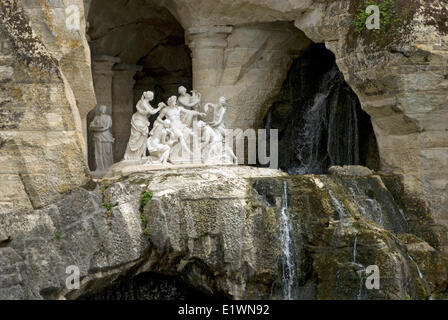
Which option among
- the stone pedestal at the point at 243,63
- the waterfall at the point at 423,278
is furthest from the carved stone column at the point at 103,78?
the waterfall at the point at 423,278

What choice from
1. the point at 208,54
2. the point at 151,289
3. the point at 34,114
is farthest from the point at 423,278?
the point at 208,54

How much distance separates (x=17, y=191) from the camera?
14094 mm

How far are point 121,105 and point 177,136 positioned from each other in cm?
440

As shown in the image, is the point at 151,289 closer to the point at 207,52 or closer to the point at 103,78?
the point at 207,52

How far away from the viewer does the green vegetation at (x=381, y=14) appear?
16156mm

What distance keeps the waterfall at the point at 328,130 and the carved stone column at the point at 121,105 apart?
366cm

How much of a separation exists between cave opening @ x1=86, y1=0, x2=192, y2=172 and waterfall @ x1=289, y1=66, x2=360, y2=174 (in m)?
3.48

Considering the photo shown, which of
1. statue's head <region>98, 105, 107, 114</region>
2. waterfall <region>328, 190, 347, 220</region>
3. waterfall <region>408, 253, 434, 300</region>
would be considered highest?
statue's head <region>98, 105, 107, 114</region>

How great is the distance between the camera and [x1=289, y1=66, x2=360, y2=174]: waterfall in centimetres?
1914

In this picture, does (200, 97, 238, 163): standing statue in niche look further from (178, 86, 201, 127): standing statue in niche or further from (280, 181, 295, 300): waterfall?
(280, 181, 295, 300): waterfall

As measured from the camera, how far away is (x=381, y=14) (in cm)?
1623

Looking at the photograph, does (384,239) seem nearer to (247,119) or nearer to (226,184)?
(226,184)

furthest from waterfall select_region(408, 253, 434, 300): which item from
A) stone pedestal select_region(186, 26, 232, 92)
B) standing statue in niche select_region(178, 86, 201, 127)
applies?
stone pedestal select_region(186, 26, 232, 92)

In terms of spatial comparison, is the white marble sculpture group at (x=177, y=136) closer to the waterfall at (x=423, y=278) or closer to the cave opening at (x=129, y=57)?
the cave opening at (x=129, y=57)
